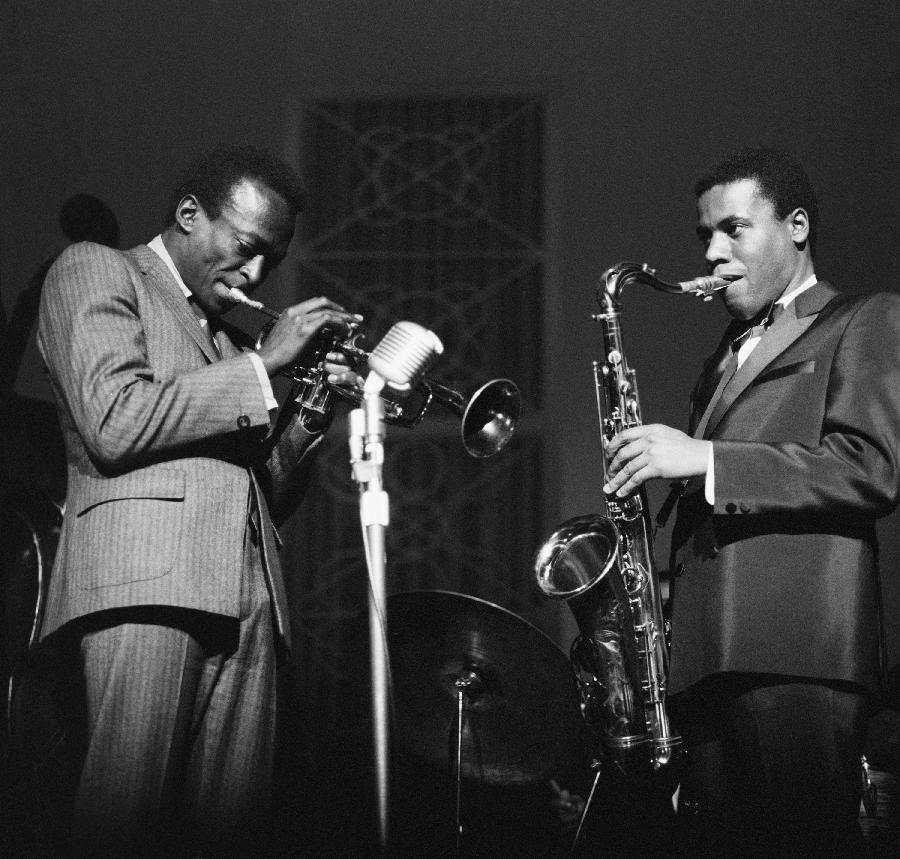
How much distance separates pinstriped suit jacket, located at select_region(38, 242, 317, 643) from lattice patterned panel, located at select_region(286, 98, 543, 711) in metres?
2.22

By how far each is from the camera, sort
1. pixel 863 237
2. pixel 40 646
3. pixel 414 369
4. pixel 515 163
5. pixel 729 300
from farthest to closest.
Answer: pixel 515 163 → pixel 863 237 → pixel 729 300 → pixel 40 646 → pixel 414 369

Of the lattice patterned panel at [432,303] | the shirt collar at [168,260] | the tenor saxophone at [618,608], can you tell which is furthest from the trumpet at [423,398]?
the lattice patterned panel at [432,303]

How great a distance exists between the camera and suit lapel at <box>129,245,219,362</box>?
2740 mm

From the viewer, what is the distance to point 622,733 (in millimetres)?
3080

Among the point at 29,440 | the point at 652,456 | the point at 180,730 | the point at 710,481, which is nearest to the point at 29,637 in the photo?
the point at 29,440

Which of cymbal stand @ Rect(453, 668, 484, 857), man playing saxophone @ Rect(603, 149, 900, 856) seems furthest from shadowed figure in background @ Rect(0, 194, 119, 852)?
man playing saxophone @ Rect(603, 149, 900, 856)

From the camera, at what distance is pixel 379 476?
89.2 inches

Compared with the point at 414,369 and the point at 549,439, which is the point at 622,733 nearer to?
the point at 414,369

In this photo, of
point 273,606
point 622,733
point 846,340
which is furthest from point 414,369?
point 622,733

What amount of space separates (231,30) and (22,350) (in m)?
1.86

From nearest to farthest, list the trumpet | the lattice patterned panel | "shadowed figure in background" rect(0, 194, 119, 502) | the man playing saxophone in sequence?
the man playing saxophone, the trumpet, "shadowed figure in background" rect(0, 194, 119, 502), the lattice patterned panel

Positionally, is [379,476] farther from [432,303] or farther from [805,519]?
[432,303]

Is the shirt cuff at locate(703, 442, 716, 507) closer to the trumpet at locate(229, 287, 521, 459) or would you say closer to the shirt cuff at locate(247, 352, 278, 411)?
the trumpet at locate(229, 287, 521, 459)

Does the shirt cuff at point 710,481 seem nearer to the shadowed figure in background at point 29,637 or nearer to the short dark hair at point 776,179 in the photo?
the short dark hair at point 776,179
